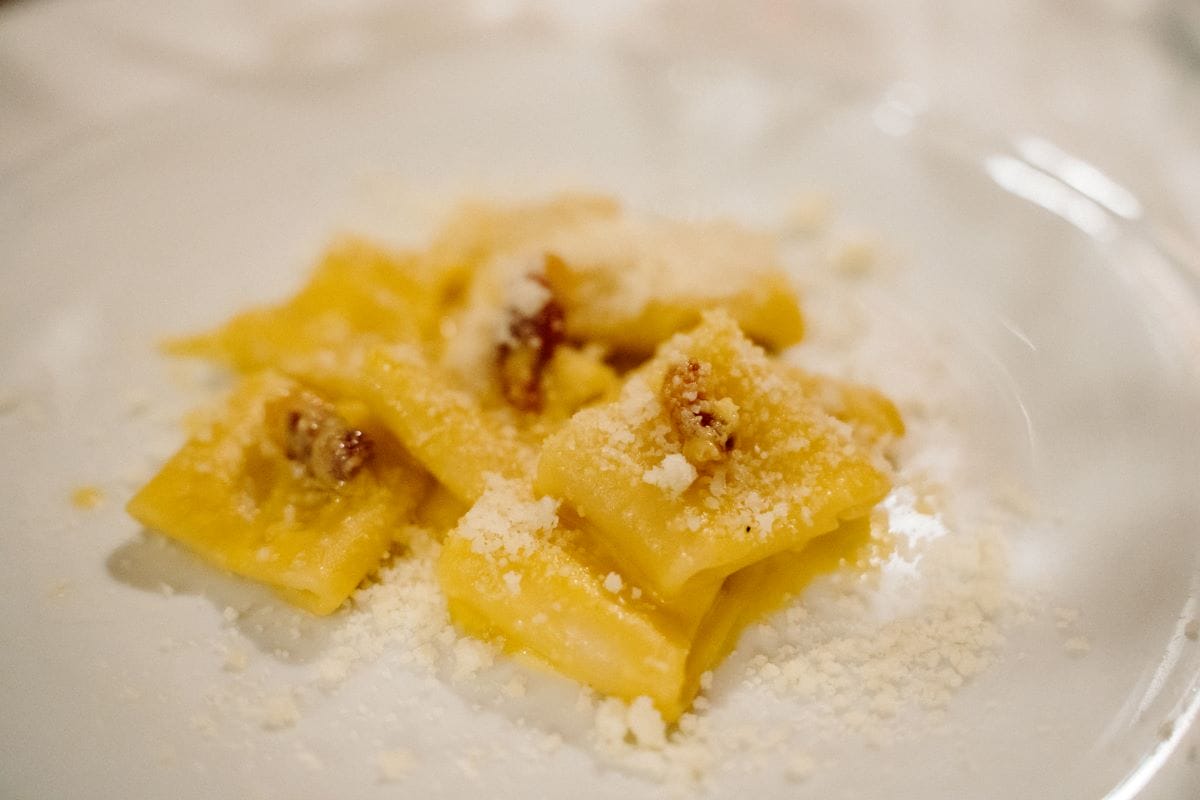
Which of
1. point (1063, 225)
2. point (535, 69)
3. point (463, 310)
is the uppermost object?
point (1063, 225)

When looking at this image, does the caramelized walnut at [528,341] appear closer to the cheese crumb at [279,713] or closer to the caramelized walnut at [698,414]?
the caramelized walnut at [698,414]

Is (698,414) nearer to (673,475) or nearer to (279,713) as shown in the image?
(673,475)

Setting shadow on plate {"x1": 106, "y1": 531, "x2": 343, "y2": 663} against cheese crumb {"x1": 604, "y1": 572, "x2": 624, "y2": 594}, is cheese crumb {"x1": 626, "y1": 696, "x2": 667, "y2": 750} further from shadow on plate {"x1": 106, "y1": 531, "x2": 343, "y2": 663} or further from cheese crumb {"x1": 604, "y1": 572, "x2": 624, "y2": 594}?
shadow on plate {"x1": 106, "y1": 531, "x2": 343, "y2": 663}

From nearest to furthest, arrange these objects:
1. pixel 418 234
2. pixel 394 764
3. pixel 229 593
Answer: pixel 394 764, pixel 229 593, pixel 418 234

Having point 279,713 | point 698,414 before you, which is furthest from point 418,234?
point 279,713

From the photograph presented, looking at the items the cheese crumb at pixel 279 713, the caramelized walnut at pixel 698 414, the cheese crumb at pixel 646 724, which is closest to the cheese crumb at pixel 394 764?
the cheese crumb at pixel 279 713

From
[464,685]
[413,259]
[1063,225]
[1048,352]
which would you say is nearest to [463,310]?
A: [413,259]

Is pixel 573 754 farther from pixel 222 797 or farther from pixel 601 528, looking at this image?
pixel 222 797
